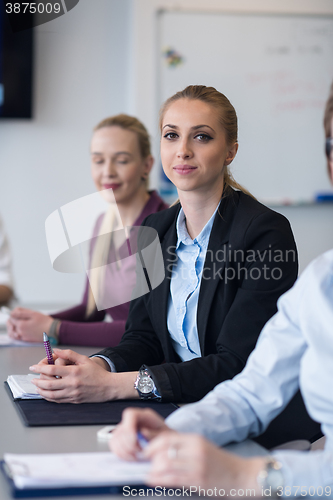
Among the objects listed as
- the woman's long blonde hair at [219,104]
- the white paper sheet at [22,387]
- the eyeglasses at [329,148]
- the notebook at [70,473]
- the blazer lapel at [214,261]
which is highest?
the woman's long blonde hair at [219,104]

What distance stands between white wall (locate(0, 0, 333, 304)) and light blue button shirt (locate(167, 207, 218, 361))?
6.14ft

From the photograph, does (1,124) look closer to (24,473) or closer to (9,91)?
(9,91)

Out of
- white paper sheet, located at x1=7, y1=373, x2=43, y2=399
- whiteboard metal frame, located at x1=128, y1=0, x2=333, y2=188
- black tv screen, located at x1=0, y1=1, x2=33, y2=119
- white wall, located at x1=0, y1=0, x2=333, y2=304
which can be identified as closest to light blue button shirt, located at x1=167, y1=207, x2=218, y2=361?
white paper sheet, located at x1=7, y1=373, x2=43, y2=399

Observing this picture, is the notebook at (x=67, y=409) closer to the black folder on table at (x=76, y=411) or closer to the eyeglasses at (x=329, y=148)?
the black folder on table at (x=76, y=411)

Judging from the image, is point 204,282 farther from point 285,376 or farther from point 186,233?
point 285,376

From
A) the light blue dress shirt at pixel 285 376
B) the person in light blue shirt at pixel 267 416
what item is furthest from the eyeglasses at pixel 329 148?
the light blue dress shirt at pixel 285 376

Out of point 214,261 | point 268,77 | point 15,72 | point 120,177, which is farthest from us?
point 268,77

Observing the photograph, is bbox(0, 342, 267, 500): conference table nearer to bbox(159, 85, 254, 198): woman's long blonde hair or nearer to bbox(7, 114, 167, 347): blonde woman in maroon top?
bbox(159, 85, 254, 198): woman's long blonde hair

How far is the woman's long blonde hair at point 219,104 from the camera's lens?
4.37ft

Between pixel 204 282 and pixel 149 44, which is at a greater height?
pixel 149 44

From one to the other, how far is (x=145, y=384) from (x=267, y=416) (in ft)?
0.94

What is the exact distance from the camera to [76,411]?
1.00 metres

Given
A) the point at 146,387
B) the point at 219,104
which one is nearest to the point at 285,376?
the point at 146,387

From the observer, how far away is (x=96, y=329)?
1668 millimetres
